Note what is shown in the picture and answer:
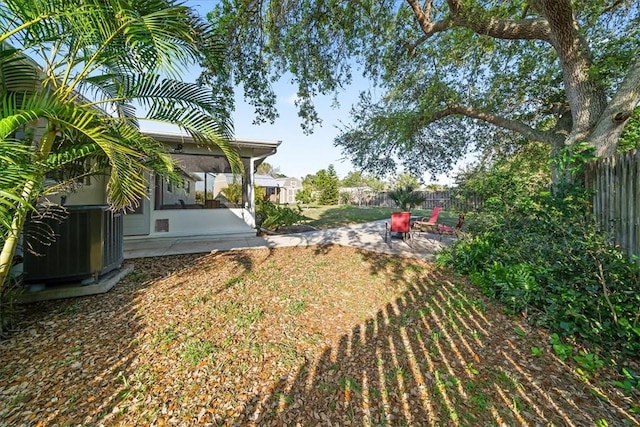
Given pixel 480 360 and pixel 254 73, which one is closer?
pixel 480 360

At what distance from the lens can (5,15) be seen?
82.5 inches

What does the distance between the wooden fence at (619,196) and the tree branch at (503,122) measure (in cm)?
336

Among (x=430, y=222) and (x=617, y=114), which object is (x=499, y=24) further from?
(x=430, y=222)

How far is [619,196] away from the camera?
10.4 feet

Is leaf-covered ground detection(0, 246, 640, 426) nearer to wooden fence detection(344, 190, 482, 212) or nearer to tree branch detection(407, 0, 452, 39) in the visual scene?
wooden fence detection(344, 190, 482, 212)

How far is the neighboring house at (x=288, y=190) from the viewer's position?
109 feet

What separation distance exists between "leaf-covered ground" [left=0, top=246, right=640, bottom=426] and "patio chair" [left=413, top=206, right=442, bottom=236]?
4301 millimetres

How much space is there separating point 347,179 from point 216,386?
46320 mm

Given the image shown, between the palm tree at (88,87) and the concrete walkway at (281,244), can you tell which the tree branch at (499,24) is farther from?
the palm tree at (88,87)

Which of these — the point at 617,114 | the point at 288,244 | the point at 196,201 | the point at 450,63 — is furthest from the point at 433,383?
the point at 450,63

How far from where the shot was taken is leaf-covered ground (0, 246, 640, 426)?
183 cm

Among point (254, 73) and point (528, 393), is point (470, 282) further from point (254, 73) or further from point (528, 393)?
point (254, 73)

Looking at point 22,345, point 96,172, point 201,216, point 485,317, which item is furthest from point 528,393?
point 201,216

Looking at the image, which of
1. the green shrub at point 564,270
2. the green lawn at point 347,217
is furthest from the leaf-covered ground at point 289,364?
the green lawn at point 347,217
